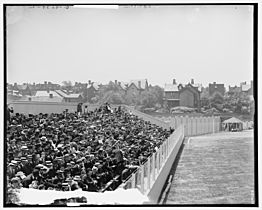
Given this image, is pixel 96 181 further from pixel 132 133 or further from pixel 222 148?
pixel 222 148

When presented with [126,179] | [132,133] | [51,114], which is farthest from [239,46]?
[51,114]

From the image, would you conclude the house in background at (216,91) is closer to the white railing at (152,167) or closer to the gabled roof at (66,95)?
the white railing at (152,167)

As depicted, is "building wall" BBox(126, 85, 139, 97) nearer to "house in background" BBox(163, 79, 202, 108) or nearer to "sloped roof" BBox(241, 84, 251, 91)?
"house in background" BBox(163, 79, 202, 108)

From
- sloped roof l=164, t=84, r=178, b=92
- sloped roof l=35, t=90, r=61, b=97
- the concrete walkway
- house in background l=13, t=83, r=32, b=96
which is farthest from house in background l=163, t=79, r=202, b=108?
house in background l=13, t=83, r=32, b=96

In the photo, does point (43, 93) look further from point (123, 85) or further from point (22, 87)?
point (123, 85)

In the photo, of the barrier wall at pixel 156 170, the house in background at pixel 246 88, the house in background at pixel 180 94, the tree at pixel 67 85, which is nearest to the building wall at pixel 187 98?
the house in background at pixel 180 94

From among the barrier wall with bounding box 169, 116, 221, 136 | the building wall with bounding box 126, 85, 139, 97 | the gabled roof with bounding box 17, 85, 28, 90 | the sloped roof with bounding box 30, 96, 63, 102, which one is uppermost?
the gabled roof with bounding box 17, 85, 28, 90

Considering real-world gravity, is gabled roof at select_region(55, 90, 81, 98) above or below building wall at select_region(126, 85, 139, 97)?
below
